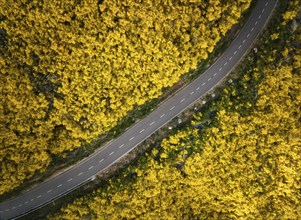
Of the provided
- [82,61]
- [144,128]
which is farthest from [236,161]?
[82,61]

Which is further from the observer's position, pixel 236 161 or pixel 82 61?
pixel 236 161

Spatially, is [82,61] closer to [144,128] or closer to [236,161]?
[144,128]

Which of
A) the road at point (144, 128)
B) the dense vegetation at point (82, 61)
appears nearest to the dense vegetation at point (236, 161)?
the road at point (144, 128)

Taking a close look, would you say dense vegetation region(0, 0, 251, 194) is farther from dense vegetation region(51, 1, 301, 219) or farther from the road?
dense vegetation region(51, 1, 301, 219)

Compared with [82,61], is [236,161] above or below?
below

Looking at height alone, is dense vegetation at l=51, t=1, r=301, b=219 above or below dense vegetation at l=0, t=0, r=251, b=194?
below

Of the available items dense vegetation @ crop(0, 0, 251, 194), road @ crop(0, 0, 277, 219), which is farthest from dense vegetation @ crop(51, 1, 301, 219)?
dense vegetation @ crop(0, 0, 251, 194)
